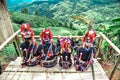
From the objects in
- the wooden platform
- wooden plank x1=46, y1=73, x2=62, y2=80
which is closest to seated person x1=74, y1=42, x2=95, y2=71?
the wooden platform

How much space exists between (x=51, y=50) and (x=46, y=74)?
1.74 feet

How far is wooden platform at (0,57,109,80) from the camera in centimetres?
557

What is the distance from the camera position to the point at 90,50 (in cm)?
568

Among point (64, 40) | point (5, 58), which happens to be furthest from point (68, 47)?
point (5, 58)

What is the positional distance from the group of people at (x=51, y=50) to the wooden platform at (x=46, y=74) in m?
0.13

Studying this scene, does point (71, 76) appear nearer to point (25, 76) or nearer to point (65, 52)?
point (65, 52)

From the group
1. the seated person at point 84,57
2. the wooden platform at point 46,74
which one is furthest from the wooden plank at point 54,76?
the seated person at point 84,57

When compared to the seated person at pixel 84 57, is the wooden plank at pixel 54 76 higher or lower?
lower

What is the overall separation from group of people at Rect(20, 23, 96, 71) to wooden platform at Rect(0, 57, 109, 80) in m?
0.13

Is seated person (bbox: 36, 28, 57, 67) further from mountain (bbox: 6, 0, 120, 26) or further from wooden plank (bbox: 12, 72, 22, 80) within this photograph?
mountain (bbox: 6, 0, 120, 26)

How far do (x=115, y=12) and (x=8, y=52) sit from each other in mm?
9501

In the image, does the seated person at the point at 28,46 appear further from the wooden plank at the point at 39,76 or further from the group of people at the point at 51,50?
the wooden plank at the point at 39,76

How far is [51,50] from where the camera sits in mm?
5859

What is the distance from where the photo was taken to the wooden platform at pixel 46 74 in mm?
5566
